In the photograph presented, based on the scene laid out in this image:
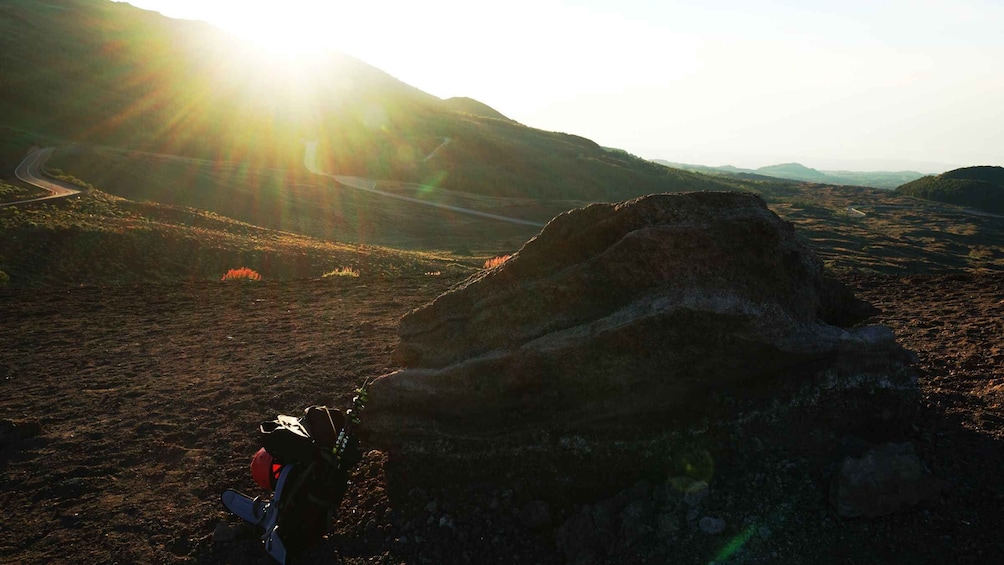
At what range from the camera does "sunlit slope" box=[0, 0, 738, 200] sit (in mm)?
81062

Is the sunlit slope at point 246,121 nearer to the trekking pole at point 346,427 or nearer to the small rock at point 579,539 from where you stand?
the trekking pole at point 346,427

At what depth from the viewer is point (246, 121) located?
97625 mm

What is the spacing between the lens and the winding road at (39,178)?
117ft

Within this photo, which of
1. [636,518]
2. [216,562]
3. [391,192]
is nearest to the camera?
[636,518]

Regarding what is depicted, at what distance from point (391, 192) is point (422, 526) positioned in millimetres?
72279

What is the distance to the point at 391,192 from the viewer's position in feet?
246

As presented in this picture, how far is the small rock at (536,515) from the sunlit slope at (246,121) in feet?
280

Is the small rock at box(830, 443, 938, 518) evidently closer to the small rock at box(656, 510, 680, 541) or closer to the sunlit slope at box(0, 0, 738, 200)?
the small rock at box(656, 510, 680, 541)

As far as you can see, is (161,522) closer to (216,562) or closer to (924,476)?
(216,562)

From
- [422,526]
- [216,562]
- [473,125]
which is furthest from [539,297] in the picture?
[473,125]

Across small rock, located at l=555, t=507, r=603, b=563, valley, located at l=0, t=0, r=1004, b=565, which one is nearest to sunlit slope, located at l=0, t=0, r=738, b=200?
valley, located at l=0, t=0, r=1004, b=565

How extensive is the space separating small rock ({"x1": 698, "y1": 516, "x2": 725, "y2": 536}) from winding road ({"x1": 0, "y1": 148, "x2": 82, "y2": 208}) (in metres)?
37.7

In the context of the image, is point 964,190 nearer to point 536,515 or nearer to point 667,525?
point 667,525

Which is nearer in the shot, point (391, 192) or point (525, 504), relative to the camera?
point (525, 504)
